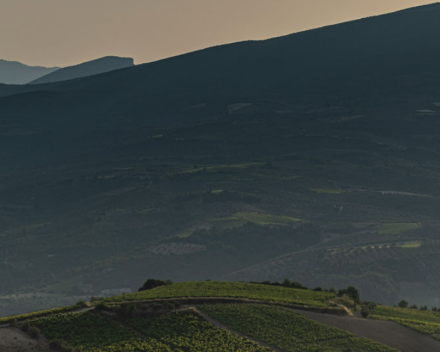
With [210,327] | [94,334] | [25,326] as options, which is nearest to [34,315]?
[25,326]

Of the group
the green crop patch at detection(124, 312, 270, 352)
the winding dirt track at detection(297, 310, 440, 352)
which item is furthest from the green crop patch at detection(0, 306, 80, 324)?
the winding dirt track at detection(297, 310, 440, 352)

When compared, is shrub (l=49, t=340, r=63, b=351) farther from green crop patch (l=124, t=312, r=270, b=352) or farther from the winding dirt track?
the winding dirt track

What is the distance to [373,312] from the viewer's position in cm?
8019

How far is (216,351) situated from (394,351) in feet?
43.6

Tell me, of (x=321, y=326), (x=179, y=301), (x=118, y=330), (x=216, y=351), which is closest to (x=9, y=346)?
(x=118, y=330)

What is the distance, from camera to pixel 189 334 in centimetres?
6012

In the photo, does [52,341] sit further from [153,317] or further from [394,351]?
[394,351]

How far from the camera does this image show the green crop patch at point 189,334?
57844mm

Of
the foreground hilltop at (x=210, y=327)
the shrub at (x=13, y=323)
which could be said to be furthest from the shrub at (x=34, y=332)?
the shrub at (x=13, y=323)

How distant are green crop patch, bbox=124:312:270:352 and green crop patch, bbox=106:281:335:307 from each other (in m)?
5.14

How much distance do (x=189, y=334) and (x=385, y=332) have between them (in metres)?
16.7

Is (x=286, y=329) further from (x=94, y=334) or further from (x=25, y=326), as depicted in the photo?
(x=25, y=326)

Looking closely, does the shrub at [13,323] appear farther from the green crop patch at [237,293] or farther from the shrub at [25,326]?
the green crop patch at [237,293]

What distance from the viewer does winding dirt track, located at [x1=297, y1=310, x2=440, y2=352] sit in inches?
2509
